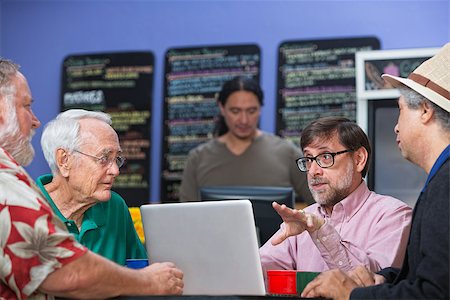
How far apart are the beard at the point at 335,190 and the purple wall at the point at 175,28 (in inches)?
110

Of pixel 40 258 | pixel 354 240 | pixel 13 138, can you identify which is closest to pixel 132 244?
pixel 13 138

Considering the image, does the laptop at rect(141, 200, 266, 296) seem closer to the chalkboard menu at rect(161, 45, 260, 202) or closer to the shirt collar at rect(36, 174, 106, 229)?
the shirt collar at rect(36, 174, 106, 229)

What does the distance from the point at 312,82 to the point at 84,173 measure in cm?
312

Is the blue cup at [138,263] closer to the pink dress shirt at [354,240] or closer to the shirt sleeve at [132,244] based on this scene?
the shirt sleeve at [132,244]

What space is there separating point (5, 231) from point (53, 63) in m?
4.32

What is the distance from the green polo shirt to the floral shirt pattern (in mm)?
→ 673

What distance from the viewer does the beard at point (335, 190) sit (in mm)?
2594

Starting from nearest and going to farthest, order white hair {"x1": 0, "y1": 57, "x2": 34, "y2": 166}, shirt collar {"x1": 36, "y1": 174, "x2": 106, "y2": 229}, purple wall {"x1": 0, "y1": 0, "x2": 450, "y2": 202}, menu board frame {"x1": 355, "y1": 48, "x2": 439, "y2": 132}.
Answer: white hair {"x1": 0, "y1": 57, "x2": 34, "y2": 166} < shirt collar {"x1": 36, "y1": 174, "x2": 106, "y2": 229} < menu board frame {"x1": 355, "y1": 48, "x2": 439, "y2": 132} < purple wall {"x1": 0, "y1": 0, "x2": 450, "y2": 202}

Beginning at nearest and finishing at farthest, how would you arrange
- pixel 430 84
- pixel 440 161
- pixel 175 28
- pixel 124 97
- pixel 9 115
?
1. pixel 440 161
2. pixel 430 84
3. pixel 9 115
4. pixel 175 28
5. pixel 124 97

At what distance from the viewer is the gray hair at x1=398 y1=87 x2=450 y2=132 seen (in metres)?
2.03

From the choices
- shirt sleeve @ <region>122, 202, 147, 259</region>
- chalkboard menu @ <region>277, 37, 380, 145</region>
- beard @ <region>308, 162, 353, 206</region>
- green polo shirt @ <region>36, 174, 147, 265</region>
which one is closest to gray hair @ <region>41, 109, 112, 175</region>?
green polo shirt @ <region>36, 174, 147, 265</region>

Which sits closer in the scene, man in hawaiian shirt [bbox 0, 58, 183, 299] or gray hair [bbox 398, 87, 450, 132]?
man in hawaiian shirt [bbox 0, 58, 183, 299]

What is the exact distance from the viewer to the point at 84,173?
8.54 ft

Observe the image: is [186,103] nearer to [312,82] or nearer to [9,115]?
[312,82]
